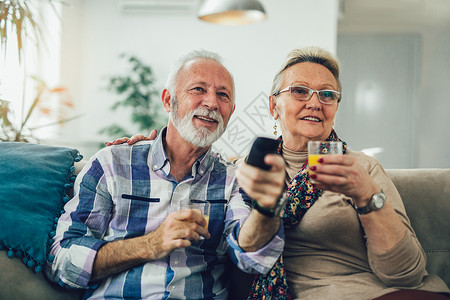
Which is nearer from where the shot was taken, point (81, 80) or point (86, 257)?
point (86, 257)

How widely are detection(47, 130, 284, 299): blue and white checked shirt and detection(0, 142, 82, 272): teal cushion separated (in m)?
0.05

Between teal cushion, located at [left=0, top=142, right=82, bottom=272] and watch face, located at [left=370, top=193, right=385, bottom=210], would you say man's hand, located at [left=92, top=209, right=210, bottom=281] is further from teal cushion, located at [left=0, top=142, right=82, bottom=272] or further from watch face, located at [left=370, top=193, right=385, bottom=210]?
watch face, located at [left=370, top=193, right=385, bottom=210]

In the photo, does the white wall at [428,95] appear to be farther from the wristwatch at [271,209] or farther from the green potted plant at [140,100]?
the wristwatch at [271,209]

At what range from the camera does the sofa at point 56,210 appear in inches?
52.2

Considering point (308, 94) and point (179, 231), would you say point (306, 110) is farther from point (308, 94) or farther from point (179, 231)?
point (179, 231)

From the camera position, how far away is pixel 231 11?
3.28m

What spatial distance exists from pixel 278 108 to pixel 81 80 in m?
4.85

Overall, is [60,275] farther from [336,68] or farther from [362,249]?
[336,68]

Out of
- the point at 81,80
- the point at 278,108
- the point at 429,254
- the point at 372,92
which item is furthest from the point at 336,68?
the point at 81,80

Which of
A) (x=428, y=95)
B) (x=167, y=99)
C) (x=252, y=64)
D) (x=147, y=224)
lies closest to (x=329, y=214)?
(x=147, y=224)

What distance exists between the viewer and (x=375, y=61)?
507 cm

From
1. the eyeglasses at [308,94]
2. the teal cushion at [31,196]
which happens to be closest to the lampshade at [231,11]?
the eyeglasses at [308,94]

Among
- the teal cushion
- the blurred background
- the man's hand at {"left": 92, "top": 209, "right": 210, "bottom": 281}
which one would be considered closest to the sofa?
the teal cushion

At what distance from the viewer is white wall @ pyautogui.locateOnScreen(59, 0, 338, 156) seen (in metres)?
5.48
